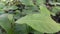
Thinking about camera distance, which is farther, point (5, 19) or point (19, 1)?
point (19, 1)

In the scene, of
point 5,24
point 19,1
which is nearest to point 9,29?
point 5,24

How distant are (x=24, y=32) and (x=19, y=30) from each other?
0.05ft

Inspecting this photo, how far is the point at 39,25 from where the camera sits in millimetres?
357

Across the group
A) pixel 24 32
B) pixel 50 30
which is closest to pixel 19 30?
pixel 24 32

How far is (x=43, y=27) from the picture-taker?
13.9 inches

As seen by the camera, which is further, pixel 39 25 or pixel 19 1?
pixel 19 1

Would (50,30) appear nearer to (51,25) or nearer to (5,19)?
(51,25)

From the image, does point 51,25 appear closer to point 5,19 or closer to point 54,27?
point 54,27

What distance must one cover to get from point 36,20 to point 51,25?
4 centimetres

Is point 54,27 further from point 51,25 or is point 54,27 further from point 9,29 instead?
point 9,29

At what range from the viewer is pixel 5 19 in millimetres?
419

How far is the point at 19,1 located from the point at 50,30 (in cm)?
30

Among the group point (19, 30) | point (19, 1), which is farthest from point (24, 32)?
point (19, 1)

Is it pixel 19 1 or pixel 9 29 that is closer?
pixel 9 29
